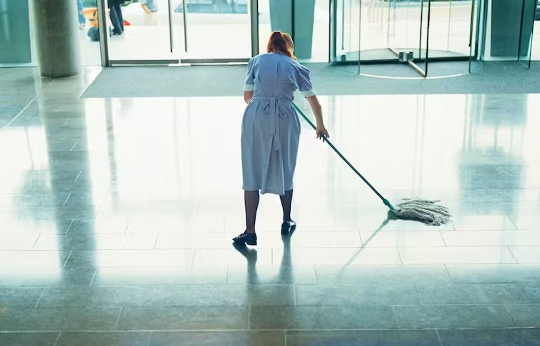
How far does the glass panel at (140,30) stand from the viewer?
1238 centimetres

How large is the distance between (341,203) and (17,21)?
26.9 feet

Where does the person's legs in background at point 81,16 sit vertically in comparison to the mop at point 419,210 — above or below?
above

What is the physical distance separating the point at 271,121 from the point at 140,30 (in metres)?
7.80

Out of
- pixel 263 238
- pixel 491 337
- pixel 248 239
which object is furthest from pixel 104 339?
pixel 491 337

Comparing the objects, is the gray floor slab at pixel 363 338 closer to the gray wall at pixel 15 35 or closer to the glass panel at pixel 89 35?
the glass panel at pixel 89 35

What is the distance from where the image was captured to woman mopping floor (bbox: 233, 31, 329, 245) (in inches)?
205

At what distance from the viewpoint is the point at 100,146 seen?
7.83 meters

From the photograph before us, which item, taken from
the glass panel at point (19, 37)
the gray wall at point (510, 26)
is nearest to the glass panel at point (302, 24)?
the gray wall at point (510, 26)

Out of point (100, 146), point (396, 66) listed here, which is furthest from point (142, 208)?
point (396, 66)

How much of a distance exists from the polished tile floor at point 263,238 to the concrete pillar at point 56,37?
8.47 feet

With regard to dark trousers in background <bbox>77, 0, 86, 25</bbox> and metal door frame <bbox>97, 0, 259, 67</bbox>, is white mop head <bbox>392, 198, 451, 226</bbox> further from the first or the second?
dark trousers in background <bbox>77, 0, 86, 25</bbox>

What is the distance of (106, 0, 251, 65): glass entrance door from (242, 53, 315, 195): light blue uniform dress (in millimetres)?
7442

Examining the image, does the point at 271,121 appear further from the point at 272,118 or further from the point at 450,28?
the point at 450,28

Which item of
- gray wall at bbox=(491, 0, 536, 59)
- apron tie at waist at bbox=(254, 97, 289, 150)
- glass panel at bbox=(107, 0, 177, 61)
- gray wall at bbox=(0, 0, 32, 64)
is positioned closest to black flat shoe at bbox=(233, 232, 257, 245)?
apron tie at waist at bbox=(254, 97, 289, 150)
